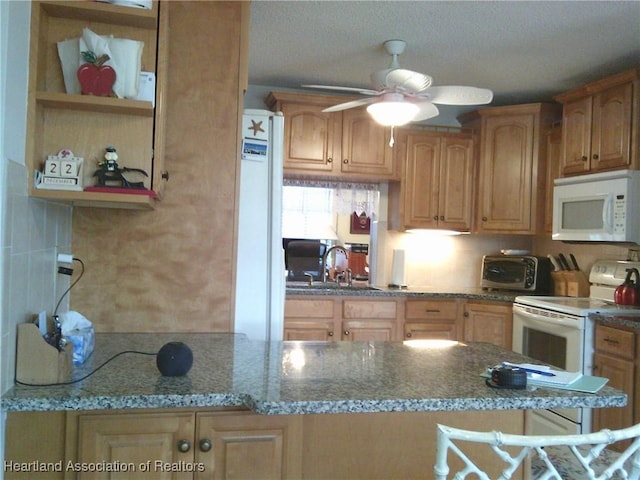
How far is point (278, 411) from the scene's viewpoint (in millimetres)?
1169

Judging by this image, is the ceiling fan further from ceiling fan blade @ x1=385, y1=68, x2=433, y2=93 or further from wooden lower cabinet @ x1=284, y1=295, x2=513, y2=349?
wooden lower cabinet @ x1=284, y1=295, x2=513, y2=349

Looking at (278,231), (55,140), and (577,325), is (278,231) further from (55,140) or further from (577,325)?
(577,325)

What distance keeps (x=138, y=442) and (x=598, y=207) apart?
3.18 m

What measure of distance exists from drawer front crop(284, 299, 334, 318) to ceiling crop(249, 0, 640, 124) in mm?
1682

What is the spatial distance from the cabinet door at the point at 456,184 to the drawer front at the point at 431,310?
2.17 ft

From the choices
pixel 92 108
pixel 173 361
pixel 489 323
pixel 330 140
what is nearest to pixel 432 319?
pixel 489 323

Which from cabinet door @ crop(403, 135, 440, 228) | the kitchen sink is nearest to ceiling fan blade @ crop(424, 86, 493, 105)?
cabinet door @ crop(403, 135, 440, 228)

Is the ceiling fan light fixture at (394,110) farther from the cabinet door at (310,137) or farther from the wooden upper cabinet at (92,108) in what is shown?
the wooden upper cabinet at (92,108)

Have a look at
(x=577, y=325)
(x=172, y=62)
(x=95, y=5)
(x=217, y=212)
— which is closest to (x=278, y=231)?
(x=217, y=212)

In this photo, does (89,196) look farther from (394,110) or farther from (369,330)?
(369,330)

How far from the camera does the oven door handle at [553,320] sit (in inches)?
119

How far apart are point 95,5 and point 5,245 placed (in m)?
0.79

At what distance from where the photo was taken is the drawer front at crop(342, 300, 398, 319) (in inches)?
148

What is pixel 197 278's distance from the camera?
199 cm
